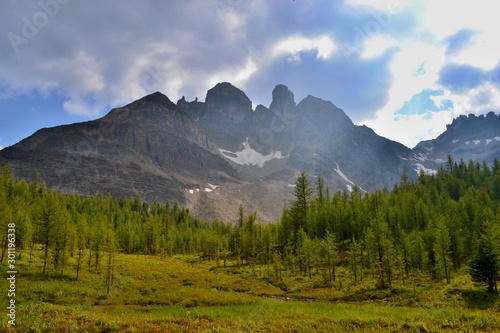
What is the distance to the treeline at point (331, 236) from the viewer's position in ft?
182

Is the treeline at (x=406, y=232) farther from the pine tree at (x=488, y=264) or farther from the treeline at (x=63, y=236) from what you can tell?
the treeline at (x=63, y=236)

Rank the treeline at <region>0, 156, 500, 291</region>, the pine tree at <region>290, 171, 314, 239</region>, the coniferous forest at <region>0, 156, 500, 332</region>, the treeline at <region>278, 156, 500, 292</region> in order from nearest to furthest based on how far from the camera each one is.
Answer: the coniferous forest at <region>0, 156, 500, 332</region>, the treeline at <region>278, 156, 500, 292</region>, the treeline at <region>0, 156, 500, 291</region>, the pine tree at <region>290, 171, 314, 239</region>

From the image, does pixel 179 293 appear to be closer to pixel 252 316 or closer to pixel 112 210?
pixel 252 316

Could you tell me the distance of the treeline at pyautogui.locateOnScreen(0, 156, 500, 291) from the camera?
55594mm

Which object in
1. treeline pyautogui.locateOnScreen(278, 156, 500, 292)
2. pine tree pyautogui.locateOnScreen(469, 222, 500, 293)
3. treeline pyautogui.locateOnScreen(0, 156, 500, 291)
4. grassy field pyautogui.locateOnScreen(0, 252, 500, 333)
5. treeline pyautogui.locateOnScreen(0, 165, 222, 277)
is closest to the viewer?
grassy field pyautogui.locateOnScreen(0, 252, 500, 333)

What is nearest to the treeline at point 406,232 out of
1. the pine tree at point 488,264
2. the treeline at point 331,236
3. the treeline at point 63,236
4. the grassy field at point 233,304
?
the pine tree at point 488,264

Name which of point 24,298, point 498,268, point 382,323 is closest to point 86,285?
point 24,298

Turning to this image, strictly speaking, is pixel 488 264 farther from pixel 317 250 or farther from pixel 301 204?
pixel 301 204

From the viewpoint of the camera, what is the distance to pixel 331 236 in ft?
211

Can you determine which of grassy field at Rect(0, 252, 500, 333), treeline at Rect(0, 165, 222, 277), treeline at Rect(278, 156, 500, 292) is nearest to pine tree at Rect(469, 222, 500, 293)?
treeline at Rect(278, 156, 500, 292)

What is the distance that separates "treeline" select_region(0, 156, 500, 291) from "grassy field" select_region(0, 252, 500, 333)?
4.12 metres

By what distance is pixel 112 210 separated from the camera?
17800 centimetres

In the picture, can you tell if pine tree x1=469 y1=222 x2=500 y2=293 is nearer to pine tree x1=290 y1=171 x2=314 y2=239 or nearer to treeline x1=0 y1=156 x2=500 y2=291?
treeline x1=0 y1=156 x2=500 y2=291

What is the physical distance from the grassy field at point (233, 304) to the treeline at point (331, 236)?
13.5ft
